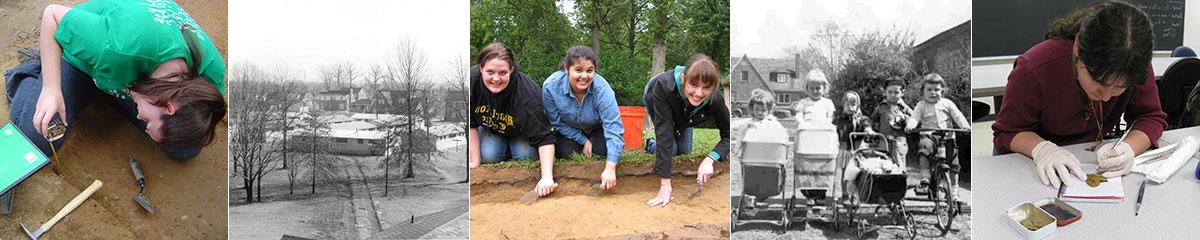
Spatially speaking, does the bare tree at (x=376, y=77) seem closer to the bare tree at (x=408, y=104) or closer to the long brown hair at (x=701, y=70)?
the bare tree at (x=408, y=104)

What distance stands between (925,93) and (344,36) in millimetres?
3049

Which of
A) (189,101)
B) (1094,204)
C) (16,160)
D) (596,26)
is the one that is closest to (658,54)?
(596,26)

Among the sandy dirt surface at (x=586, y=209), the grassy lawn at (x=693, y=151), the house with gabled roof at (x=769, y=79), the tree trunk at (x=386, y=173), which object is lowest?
the sandy dirt surface at (x=586, y=209)

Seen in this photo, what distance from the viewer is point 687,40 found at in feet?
11.0

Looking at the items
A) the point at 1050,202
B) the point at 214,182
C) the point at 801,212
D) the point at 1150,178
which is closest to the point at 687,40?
the point at 801,212

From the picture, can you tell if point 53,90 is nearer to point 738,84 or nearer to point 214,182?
point 214,182

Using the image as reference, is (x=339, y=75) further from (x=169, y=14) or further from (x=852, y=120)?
(x=852, y=120)

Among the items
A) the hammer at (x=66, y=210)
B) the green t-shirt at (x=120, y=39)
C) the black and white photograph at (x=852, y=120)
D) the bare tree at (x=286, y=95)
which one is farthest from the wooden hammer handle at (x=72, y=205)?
the black and white photograph at (x=852, y=120)

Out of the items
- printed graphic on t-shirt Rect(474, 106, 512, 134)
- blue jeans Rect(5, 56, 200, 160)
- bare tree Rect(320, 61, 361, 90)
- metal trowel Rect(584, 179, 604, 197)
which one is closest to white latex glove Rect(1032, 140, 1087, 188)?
metal trowel Rect(584, 179, 604, 197)

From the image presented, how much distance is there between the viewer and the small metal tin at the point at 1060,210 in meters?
2.79

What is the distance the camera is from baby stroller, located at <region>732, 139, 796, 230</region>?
3486 mm

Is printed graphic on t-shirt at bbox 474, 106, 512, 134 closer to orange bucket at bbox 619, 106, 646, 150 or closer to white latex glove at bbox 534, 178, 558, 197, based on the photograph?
white latex glove at bbox 534, 178, 558, 197

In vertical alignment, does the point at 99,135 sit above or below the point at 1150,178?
above

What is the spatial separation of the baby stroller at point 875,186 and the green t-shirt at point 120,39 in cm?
346
